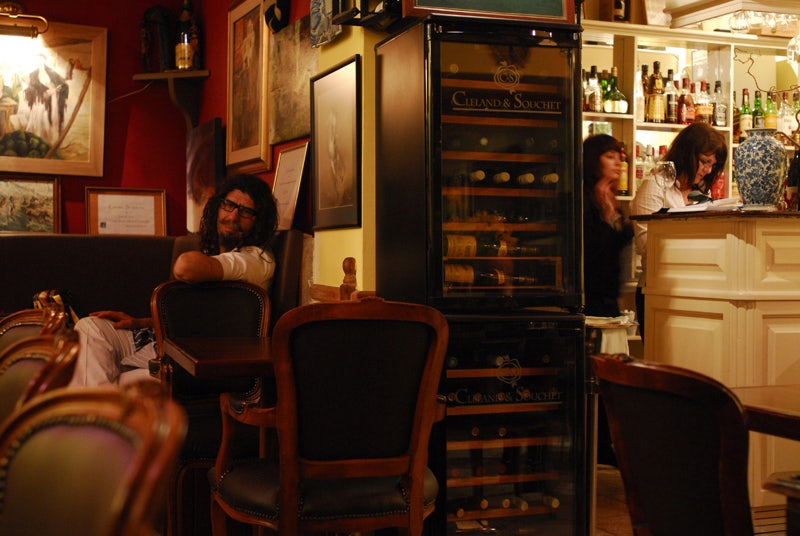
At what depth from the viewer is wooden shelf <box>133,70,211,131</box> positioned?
6711mm

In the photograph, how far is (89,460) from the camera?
1015mm

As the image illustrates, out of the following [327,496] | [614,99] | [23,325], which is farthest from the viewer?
[614,99]

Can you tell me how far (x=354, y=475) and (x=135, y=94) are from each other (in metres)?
5.44

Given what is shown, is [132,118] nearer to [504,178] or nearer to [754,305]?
[504,178]

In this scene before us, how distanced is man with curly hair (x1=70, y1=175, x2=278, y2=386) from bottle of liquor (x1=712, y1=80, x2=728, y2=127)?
10.5 feet

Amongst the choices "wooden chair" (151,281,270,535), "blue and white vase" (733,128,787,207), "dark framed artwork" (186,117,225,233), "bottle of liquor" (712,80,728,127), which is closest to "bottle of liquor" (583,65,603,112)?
"bottle of liquor" (712,80,728,127)

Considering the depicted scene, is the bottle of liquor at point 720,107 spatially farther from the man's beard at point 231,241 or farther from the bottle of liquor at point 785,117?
the man's beard at point 231,241

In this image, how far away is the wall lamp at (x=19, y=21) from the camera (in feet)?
20.0

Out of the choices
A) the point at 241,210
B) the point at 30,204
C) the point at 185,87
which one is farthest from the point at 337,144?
the point at 30,204

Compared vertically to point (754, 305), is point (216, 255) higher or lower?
higher

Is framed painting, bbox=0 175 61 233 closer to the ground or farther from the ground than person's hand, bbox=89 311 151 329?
farther from the ground

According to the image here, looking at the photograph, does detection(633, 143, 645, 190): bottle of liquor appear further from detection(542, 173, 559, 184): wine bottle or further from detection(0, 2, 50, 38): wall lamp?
detection(0, 2, 50, 38): wall lamp

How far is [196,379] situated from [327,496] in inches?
52.2

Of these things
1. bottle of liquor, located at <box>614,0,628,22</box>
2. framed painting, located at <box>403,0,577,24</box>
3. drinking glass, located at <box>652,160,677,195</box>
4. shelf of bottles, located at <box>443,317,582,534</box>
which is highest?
bottle of liquor, located at <box>614,0,628,22</box>
